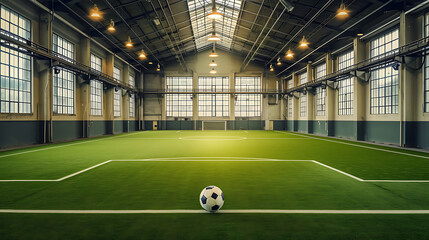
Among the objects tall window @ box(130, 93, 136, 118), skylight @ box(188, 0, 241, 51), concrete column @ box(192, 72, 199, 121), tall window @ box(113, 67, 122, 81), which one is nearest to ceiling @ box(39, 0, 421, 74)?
skylight @ box(188, 0, 241, 51)

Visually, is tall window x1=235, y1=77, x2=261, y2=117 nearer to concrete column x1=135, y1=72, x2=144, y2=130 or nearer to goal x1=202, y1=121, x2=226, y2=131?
goal x1=202, y1=121, x2=226, y2=131

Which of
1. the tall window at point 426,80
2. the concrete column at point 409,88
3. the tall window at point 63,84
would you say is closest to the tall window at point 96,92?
the tall window at point 63,84

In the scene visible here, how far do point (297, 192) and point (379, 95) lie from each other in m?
20.9

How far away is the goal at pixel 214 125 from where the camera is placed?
4894 cm

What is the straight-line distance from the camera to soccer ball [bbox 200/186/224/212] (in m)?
5.38

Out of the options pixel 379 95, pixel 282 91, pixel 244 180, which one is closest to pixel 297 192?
pixel 244 180

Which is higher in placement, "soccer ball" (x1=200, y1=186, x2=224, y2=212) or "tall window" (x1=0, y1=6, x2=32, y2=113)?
"tall window" (x1=0, y1=6, x2=32, y2=113)

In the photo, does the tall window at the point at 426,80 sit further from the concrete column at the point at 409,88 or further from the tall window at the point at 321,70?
the tall window at the point at 321,70

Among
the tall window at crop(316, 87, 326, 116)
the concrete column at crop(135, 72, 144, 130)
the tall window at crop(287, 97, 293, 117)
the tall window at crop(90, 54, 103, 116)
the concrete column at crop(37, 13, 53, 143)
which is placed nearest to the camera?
the concrete column at crop(37, 13, 53, 143)

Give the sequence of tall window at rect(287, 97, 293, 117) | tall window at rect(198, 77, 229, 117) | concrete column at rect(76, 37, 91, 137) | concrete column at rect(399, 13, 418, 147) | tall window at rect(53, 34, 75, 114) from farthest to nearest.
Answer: tall window at rect(198, 77, 229, 117) → tall window at rect(287, 97, 293, 117) → concrete column at rect(76, 37, 91, 137) → tall window at rect(53, 34, 75, 114) → concrete column at rect(399, 13, 418, 147)

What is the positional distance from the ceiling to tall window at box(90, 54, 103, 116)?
2.61 metres

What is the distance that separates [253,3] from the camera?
2595 cm

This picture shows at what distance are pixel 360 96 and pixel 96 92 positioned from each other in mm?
30220

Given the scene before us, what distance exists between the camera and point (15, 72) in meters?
18.0
